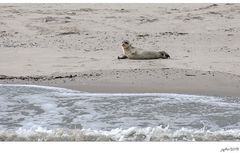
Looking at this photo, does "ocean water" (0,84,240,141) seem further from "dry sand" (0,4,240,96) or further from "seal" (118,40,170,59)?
"seal" (118,40,170,59)

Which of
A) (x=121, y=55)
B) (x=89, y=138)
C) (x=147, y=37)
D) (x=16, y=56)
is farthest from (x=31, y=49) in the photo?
(x=89, y=138)

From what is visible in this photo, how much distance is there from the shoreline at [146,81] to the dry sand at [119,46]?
12mm

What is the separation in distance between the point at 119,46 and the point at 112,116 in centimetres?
410

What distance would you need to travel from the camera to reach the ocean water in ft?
17.3

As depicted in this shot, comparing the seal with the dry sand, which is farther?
the seal

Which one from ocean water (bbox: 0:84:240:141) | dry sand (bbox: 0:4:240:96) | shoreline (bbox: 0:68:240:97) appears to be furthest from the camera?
dry sand (bbox: 0:4:240:96)

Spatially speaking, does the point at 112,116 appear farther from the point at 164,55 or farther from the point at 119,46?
the point at 119,46

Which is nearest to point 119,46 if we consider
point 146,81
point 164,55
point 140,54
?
point 140,54

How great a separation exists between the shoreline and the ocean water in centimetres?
27

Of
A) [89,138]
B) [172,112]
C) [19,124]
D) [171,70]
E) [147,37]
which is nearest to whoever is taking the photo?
[89,138]

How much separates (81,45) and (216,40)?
7.85 feet

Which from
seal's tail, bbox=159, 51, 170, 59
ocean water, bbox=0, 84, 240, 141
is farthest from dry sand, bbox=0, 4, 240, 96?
ocean water, bbox=0, 84, 240, 141

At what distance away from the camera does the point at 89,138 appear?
17.1 feet

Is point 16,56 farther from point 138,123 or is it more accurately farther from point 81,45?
point 138,123
